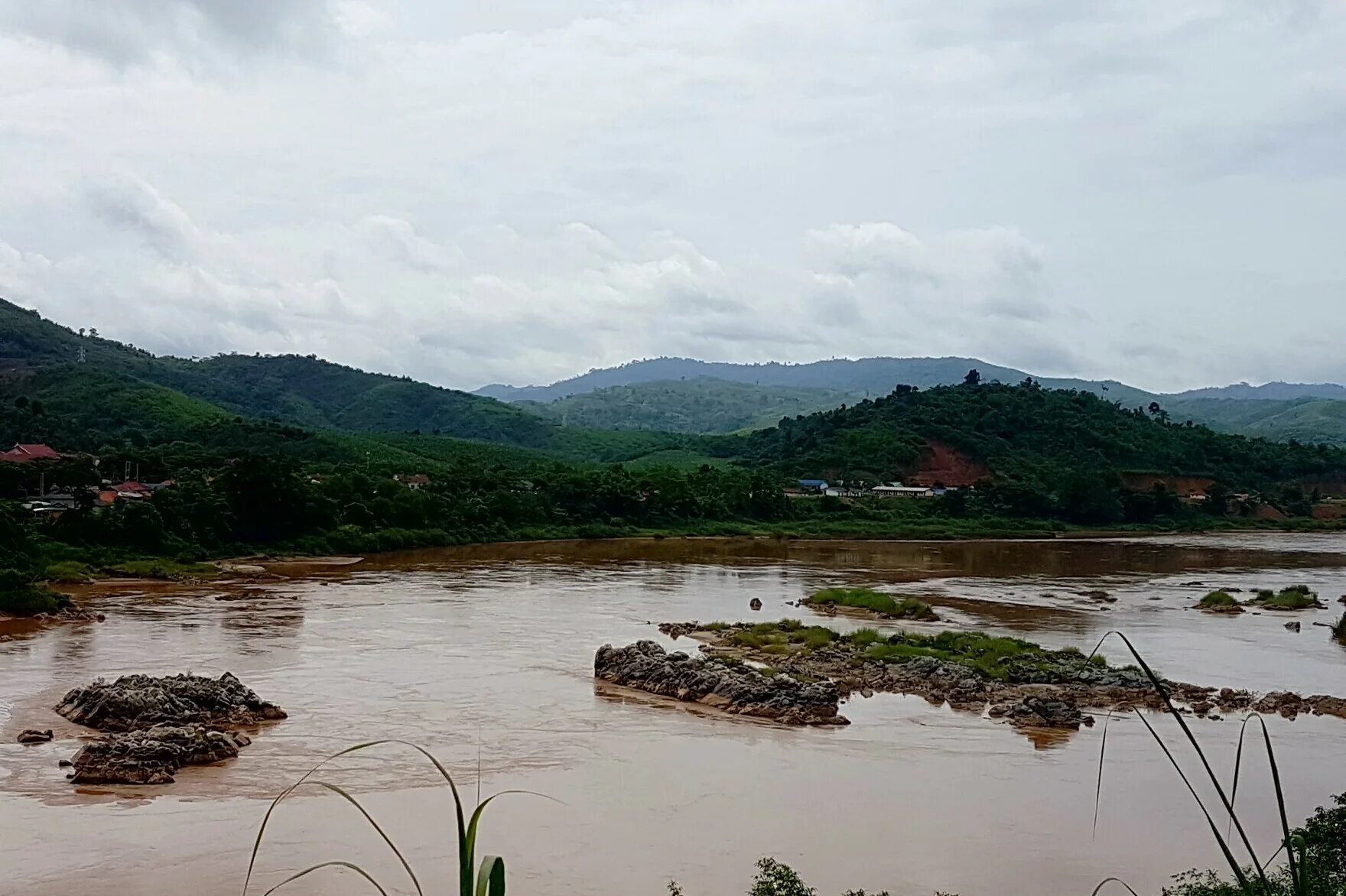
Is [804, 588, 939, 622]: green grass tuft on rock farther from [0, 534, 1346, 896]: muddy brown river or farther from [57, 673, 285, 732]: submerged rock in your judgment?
[57, 673, 285, 732]: submerged rock

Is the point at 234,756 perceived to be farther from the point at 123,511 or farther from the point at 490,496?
the point at 490,496

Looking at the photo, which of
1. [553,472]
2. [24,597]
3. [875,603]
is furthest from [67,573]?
[553,472]

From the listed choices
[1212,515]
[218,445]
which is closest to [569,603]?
[218,445]

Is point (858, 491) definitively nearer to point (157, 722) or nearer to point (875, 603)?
point (875, 603)

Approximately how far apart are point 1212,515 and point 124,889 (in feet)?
264

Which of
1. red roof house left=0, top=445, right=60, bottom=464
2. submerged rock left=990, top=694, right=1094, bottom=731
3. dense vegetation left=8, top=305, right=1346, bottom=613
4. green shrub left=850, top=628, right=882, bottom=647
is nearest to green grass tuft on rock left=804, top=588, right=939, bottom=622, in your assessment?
green shrub left=850, top=628, right=882, bottom=647

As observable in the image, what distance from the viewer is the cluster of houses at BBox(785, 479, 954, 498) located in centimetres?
7656

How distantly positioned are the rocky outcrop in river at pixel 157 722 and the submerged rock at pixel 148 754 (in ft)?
0.03

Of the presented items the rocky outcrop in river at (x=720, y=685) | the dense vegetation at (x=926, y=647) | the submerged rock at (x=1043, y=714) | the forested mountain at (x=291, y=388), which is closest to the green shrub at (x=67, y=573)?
the dense vegetation at (x=926, y=647)

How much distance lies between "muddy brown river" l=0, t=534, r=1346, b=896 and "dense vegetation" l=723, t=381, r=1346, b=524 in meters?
44.0

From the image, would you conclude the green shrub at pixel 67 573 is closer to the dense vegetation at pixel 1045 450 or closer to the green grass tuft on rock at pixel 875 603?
the green grass tuft on rock at pixel 875 603

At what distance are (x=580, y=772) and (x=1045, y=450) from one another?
247 feet

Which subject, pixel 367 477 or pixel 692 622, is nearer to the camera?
pixel 692 622

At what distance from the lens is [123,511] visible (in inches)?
1670
